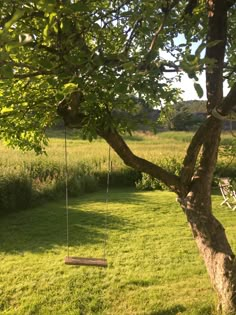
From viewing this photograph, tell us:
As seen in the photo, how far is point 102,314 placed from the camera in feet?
15.3

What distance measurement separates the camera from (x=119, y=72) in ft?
7.05

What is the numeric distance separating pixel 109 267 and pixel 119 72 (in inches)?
177

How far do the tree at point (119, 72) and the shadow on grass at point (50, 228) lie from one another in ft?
11.5

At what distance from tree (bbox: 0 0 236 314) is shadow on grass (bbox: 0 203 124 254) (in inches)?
138

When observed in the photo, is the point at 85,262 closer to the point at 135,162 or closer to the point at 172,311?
the point at 172,311

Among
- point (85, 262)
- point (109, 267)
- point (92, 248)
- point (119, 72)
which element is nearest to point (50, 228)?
point (92, 248)

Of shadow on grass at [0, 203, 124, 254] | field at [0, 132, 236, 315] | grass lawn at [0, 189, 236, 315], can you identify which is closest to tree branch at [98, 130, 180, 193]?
field at [0, 132, 236, 315]

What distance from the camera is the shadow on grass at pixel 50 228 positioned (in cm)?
740

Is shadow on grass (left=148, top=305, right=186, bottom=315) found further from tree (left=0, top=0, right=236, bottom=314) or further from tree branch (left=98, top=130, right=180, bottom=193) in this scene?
tree branch (left=98, top=130, right=180, bottom=193)

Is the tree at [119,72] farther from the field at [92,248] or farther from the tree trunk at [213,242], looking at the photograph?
the field at [92,248]

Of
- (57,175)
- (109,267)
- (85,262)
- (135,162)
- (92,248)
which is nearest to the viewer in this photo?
(135,162)

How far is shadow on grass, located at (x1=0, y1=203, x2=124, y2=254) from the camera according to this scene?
24.3ft

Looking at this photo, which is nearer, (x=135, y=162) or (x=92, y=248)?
(x=135, y=162)

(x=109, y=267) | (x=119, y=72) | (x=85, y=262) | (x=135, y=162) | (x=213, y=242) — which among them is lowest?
(x=109, y=267)
